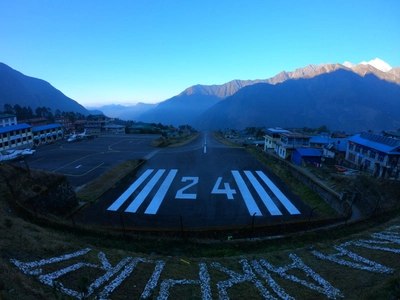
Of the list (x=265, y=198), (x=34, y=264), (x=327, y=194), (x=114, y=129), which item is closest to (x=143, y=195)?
(x=265, y=198)

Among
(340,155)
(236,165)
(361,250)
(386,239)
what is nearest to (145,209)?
(361,250)

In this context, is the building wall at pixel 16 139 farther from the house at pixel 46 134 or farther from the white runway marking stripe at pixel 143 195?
the white runway marking stripe at pixel 143 195

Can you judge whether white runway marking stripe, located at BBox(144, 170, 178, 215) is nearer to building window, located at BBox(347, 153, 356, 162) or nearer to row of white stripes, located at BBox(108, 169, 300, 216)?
row of white stripes, located at BBox(108, 169, 300, 216)

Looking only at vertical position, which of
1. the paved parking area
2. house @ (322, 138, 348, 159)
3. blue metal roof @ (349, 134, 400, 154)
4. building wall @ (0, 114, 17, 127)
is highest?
building wall @ (0, 114, 17, 127)

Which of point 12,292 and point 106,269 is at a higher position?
point 12,292

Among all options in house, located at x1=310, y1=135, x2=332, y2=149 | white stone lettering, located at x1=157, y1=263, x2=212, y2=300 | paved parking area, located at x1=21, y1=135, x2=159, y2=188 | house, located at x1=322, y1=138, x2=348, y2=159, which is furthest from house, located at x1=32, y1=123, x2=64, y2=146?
house, located at x1=322, y1=138, x2=348, y2=159

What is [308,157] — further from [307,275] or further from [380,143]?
[307,275]

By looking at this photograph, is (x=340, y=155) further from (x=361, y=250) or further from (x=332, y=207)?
(x=361, y=250)
